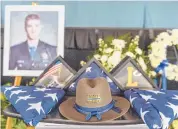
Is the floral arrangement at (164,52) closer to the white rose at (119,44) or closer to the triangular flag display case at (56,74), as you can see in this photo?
the white rose at (119,44)

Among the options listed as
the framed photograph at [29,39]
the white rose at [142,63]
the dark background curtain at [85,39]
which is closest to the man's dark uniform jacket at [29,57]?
the framed photograph at [29,39]

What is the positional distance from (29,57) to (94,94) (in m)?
1.04

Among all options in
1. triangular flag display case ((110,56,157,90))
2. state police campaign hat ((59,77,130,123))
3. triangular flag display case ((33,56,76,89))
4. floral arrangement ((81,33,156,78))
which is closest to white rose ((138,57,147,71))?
floral arrangement ((81,33,156,78))

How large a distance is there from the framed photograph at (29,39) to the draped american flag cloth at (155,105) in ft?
3.04

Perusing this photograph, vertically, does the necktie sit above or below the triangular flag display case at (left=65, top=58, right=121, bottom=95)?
above

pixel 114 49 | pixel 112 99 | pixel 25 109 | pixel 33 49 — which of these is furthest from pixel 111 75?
pixel 33 49

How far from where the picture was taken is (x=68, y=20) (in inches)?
95.2

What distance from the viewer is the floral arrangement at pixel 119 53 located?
1.93m

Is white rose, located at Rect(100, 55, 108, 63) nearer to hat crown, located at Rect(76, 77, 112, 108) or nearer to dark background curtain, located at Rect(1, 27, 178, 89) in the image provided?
dark background curtain, located at Rect(1, 27, 178, 89)

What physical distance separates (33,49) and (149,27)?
819 mm

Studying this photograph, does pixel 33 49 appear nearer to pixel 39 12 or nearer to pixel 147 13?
pixel 39 12

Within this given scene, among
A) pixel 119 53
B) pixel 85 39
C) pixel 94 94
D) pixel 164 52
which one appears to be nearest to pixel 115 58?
pixel 119 53

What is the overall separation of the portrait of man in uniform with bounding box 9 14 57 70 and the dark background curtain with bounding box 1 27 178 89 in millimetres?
189

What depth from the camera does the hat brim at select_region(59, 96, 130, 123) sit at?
1.17 m
